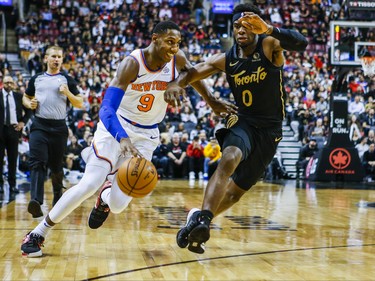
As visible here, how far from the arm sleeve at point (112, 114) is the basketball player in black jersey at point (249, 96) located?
1.25 ft

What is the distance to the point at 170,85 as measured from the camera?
5113mm

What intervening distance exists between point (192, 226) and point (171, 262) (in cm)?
30

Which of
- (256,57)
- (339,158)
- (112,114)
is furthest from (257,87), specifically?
(339,158)

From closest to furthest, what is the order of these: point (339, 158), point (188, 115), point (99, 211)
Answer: point (99, 211) → point (339, 158) → point (188, 115)

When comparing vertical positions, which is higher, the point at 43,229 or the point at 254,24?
the point at 254,24

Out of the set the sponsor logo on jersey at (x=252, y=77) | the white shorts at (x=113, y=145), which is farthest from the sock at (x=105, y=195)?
the sponsor logo on jersey at (x=252, y=77)

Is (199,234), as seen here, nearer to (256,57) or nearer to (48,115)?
(256,57)

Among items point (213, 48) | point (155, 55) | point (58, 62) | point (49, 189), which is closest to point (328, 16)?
point (213, 48)

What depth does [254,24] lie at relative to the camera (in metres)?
4.73

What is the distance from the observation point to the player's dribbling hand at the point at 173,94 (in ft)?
16.1

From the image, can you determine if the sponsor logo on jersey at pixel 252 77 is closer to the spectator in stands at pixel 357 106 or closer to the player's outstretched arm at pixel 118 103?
the player's outstretched arm at pixel 118 103

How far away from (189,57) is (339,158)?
7.58 metres

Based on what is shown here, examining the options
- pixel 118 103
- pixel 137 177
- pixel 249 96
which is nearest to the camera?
Result: pixel 137 177

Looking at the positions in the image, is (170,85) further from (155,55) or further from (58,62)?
(58,62)
